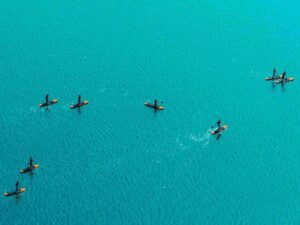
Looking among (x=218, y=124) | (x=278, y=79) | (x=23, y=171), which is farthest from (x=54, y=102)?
(x=278, y=79)

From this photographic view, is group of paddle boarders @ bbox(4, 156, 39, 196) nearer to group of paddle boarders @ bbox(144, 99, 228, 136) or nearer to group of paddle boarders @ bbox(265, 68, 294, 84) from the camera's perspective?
group of paddle boarders @ bbox(144, 99, 228, 136)

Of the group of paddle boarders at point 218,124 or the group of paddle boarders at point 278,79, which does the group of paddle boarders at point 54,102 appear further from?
the group of paddle boarders at point 278,79

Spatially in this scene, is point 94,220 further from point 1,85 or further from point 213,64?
point 213,64

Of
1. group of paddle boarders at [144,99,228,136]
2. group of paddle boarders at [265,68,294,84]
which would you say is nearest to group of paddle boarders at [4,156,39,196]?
group of paddle boarders at [144,99,228,136]

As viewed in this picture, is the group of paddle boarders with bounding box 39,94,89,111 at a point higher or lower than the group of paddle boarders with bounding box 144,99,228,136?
higher

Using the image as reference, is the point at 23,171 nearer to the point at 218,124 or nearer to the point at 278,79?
the point at 218,124

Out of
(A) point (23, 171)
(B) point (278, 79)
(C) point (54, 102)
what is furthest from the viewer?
(B) point (278, 79)

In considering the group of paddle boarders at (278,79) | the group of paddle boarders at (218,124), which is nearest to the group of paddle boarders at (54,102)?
the group of paddle boarders at (218,124)

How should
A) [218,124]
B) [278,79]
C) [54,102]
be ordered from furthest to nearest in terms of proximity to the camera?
1. [278,79]
2. [54,102]
3. [218,124]

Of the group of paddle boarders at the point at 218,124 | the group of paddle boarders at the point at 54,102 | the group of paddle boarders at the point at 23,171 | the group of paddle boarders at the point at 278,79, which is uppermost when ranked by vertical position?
the group of paddle boarders at the point at 278,79

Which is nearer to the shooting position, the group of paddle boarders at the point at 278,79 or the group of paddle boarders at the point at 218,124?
the group of paddle boarders at the point at 218,124

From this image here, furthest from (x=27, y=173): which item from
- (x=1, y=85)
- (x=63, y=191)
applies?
(x=1, y=85)
